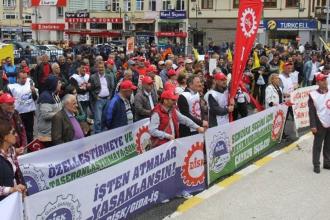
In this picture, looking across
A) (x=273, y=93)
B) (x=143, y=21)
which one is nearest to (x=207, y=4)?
(x=143, y=21)

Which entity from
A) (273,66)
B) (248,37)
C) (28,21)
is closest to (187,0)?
(28,21)

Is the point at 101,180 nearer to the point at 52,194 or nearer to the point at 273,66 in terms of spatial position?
the point at 52,194

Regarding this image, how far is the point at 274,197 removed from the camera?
24.4 feet

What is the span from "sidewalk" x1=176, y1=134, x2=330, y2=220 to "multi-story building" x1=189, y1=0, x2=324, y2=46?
4352 centimetres

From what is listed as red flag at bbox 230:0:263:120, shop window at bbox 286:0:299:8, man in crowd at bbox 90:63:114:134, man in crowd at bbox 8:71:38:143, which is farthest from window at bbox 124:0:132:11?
red flag at bbox 230:0:263:120

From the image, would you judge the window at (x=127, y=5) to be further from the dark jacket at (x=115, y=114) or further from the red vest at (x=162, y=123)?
the red vest at (x=162, y=123)

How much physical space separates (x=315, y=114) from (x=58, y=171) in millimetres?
4368

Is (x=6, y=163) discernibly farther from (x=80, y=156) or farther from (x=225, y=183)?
(x=225, y=183)

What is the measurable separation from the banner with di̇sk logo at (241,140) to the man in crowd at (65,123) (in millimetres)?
1971

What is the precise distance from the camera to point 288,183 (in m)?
8.17

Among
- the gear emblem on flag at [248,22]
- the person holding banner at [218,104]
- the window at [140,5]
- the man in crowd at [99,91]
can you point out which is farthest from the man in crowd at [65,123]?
the window at [140,5]

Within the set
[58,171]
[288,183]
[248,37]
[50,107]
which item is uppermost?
[248,37]

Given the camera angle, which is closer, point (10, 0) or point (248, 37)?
point (248, 37)

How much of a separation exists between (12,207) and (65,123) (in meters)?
2.37
